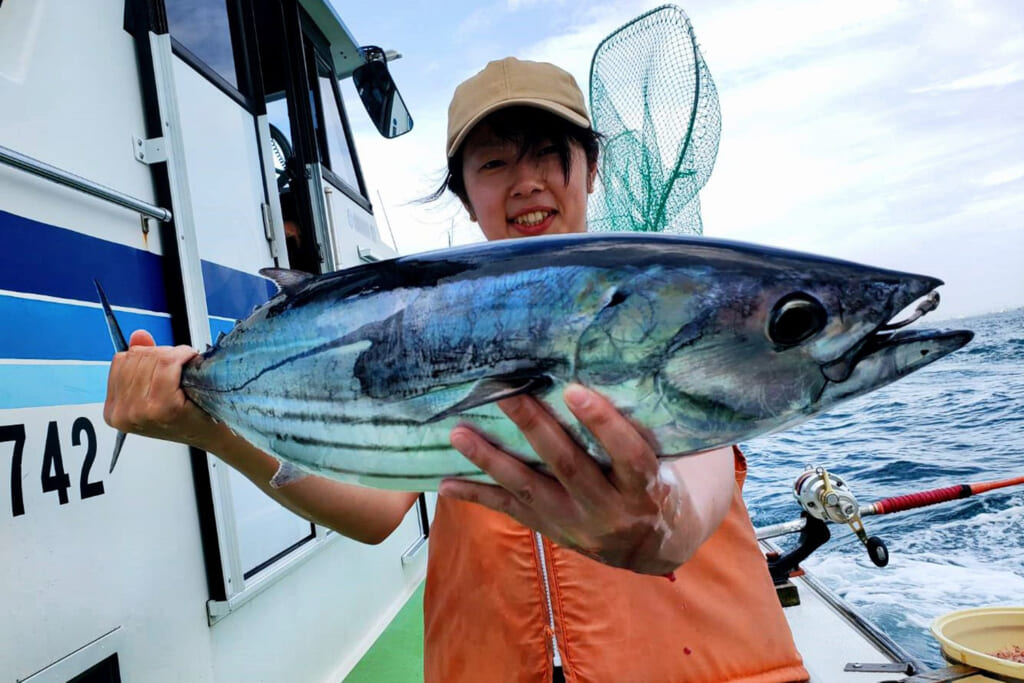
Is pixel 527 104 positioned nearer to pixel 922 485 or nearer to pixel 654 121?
pixel 654 121

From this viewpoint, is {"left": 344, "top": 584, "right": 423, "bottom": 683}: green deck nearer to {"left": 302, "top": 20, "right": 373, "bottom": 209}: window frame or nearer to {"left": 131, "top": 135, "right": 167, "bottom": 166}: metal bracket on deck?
{"left": 131, "top": 135, "right": 167, "bottom": 166}: metal bracket on deck

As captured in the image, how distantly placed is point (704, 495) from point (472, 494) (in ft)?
2.03

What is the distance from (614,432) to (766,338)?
0.27 m

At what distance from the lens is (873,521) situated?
7.55 m

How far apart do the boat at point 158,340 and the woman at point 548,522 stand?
0.51 m

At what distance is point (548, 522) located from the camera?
4.06 feet

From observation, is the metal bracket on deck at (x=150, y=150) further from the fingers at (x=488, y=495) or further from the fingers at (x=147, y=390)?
the fingers at (x=488, y=495)

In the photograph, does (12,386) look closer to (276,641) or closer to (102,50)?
(102,50)

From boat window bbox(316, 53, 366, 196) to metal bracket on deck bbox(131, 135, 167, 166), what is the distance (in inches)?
96.1

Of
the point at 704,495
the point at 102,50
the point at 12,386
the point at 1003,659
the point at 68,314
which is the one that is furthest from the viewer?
the point at 1003,659

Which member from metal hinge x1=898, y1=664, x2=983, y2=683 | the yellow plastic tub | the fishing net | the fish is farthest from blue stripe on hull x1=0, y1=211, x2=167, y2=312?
the yellow plastic tub

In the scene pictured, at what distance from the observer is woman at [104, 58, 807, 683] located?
1.18 m

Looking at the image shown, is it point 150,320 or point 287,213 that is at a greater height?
point 287,213

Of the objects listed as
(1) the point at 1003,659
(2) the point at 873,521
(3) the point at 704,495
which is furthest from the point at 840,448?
(3) the point at 704,495
